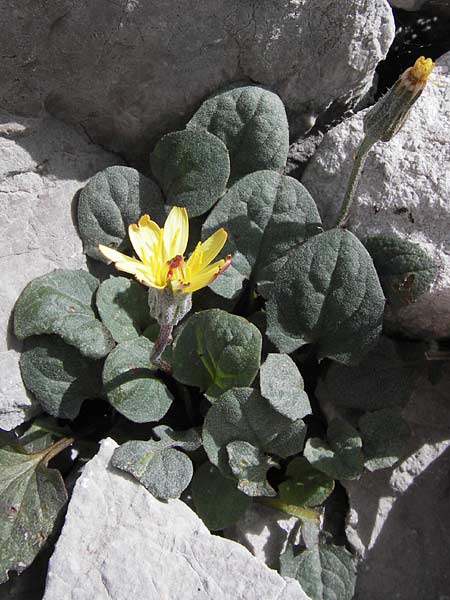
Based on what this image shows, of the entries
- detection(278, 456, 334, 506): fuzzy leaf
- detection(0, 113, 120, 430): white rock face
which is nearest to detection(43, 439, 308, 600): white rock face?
detection(278, 456, 334, 506): fuzzy leaf

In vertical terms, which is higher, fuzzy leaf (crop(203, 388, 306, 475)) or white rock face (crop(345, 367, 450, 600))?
fuzzy leaf (crop(203, 388, 306, 475))

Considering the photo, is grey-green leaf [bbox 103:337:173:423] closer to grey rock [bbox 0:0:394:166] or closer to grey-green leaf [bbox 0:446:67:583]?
grey-green leaf [bbox 0:446:67:583]

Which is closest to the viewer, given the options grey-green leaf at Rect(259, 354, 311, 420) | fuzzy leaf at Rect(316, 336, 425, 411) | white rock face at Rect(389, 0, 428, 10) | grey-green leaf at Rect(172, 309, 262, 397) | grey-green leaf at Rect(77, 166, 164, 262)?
grey-green leaf at Rect(259, 354, 311, 420)

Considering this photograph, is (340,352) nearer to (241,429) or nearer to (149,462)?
(241,429)

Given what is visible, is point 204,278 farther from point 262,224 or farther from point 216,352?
point 262,224

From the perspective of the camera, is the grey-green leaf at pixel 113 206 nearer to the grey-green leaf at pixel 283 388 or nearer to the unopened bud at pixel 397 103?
the grey-green leaf at pixel 283 388

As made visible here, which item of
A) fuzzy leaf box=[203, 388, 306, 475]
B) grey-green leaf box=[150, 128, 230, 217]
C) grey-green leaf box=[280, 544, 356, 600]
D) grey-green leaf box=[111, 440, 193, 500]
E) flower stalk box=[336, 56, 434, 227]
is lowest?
grey-green leaf box=[280, 544, 356, 600]
